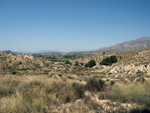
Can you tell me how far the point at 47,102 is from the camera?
391 centimetres

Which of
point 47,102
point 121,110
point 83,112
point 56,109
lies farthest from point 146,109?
point 47,102

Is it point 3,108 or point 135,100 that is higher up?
point 3,108

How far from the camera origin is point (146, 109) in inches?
142

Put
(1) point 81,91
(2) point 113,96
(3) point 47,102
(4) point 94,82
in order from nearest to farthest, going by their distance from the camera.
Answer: (3) point 47,102
(2) point 113,96
(1) point 81,91
(4) point 94,82

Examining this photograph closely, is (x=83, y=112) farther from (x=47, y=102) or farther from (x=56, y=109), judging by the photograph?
(x=47, y=102)

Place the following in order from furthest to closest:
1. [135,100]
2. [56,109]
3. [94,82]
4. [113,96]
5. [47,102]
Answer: [94,82] → [113,96] → [135,100] → [47,102] → [56,109]

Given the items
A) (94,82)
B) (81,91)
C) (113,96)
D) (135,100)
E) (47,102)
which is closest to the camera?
(47,102)

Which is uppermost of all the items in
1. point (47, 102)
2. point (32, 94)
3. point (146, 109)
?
point (32, 94)

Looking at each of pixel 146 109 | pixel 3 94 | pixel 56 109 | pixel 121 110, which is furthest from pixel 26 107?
pixel 146 109

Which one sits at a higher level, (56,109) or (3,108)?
(3,108)

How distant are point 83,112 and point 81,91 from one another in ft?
7.02

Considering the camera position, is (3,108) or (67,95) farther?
(67,95)

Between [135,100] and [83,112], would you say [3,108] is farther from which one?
[135,100]

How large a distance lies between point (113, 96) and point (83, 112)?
2117 millimetres
